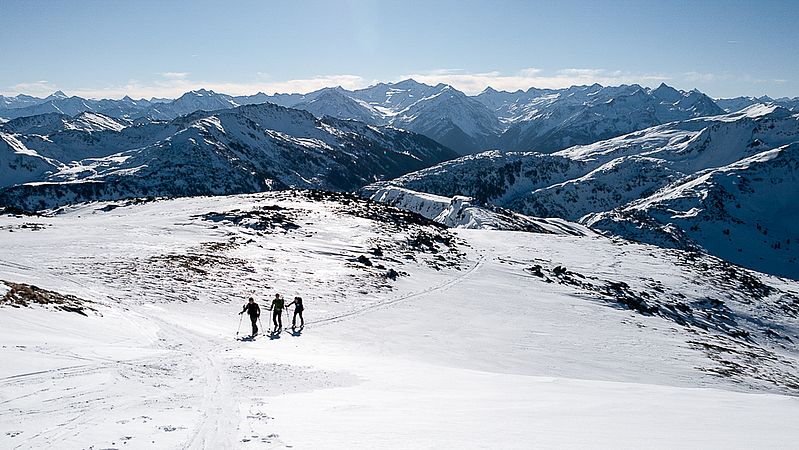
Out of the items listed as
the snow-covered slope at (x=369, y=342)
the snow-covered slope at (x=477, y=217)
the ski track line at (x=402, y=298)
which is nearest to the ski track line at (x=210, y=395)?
the snow-covered slope at (x=369, y=342)

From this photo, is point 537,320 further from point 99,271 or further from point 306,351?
point 99,271

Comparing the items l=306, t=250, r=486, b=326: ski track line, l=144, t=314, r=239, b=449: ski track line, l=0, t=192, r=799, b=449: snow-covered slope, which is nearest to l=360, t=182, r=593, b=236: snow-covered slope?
l=0, t=192, r=799, b=449: snow-covered slope

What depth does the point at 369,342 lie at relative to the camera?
24.1 m

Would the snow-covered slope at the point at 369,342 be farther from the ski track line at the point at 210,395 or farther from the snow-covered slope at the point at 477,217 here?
the snow-covered slope at the point at 477,217

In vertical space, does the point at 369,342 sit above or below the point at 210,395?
below

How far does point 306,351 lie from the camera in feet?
68.4

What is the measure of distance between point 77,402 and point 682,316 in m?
47.5

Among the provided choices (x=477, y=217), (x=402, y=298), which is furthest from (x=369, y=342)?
(x=477, y=217)

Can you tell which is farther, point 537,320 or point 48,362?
point 537,320

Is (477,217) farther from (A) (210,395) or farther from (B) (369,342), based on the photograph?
(A) (210,395)

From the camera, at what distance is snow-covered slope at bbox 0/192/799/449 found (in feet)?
35.0

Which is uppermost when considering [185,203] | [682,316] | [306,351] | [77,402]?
[185,203]

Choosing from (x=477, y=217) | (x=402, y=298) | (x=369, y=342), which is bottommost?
A: (x=369, y=342)

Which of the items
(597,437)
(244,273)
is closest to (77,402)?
(597,437)
